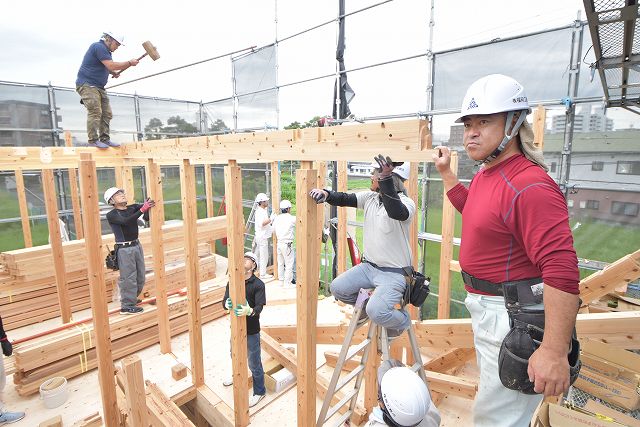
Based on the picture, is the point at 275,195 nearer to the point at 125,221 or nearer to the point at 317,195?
the point at 125,221

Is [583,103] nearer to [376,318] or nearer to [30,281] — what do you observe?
[376,318]

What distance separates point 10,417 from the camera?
146 inches

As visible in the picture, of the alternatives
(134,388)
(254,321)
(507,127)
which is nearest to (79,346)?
(254,321)

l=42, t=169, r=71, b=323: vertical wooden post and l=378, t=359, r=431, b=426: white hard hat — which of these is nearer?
l=378, t=359, r=431, b=426: white hard hat

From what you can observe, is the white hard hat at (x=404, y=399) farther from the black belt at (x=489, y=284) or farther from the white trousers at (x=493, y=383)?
the black belt at (x=489, y=284)

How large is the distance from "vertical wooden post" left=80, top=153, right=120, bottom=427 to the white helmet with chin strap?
3.47 metres

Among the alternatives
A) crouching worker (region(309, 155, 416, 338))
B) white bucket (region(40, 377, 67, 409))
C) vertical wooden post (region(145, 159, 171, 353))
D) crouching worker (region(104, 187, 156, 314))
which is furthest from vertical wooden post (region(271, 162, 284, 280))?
crouching worker (region(309, 155, 416, 338))

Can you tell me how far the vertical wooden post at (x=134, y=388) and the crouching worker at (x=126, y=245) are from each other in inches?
126

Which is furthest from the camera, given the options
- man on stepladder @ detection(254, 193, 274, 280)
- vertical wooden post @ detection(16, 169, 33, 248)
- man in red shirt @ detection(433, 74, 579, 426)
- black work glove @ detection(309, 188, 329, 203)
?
man on stepladder @ detection(254, 193, 274, 280)

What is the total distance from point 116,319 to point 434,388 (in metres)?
4.59

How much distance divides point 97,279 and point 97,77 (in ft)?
9.95

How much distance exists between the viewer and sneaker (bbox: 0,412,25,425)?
3.67 metres

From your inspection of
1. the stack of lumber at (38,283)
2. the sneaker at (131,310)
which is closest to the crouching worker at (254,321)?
the sneaker at (131,310)

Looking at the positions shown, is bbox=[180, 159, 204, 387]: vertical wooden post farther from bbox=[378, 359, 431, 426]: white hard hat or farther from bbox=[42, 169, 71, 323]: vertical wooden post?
bbox=[42, 169, 71, 323]: vertical wooden post
